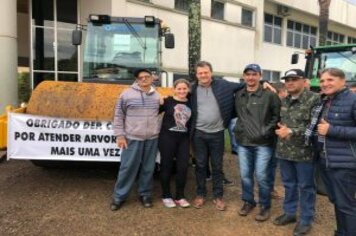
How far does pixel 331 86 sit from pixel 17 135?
12.2 feet

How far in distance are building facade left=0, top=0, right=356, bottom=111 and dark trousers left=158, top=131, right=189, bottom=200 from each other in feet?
16.3

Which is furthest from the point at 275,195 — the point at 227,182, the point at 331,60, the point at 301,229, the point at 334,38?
the point at 334,38

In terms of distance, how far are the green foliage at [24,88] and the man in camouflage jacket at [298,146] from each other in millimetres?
12883

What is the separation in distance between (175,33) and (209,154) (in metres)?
12.7

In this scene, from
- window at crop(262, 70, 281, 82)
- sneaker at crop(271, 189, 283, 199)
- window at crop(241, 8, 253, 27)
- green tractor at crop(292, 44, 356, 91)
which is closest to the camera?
sneaker at crop(271, 189, 283, 199)

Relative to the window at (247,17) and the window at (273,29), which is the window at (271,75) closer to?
the window at (273,29)

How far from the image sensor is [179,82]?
5.31 metres

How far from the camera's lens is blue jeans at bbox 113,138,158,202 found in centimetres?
535

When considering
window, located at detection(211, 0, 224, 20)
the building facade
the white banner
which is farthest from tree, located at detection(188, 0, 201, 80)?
window, located at detection(211, 0, 224, 20)

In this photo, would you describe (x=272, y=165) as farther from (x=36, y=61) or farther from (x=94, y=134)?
(x=36, y=61)

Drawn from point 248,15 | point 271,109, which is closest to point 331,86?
point 271,109

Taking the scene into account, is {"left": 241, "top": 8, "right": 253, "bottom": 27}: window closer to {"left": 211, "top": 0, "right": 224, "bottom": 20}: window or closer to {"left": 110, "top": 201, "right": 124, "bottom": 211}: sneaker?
{"left": 211, "top": 0, "right": 224, "bottom": 20}: window

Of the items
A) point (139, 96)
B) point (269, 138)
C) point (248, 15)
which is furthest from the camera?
point (248, 15)

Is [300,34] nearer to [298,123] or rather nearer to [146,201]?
[146,201]
